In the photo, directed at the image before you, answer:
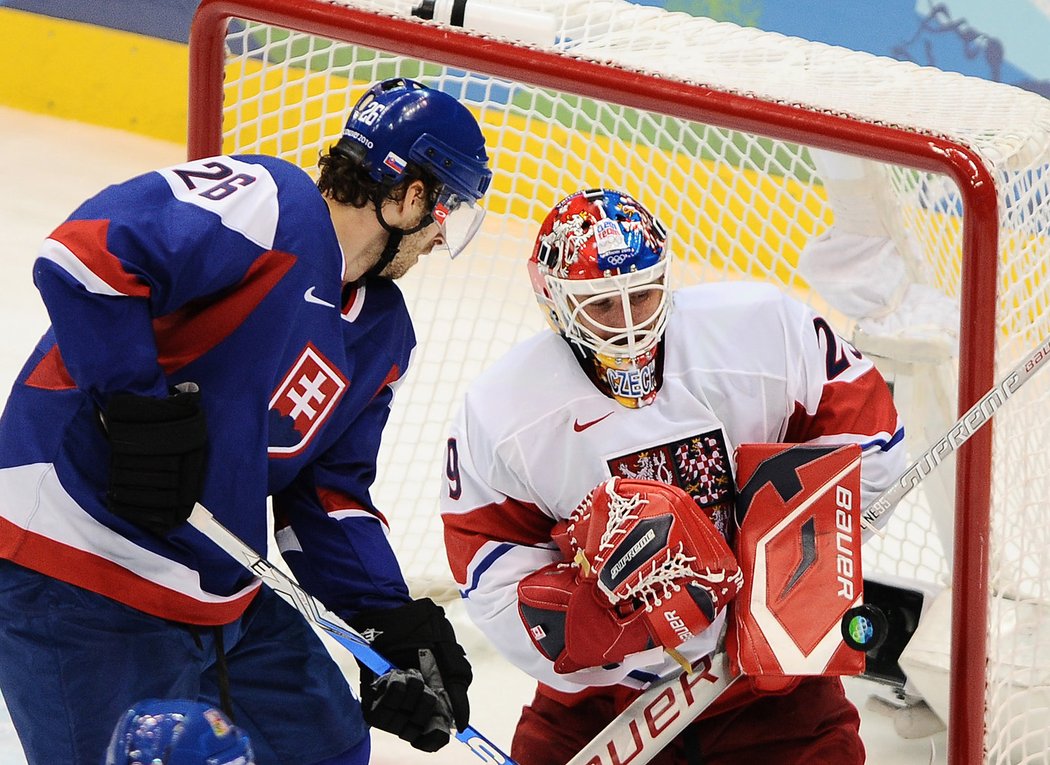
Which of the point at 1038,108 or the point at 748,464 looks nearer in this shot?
the point at 748,464

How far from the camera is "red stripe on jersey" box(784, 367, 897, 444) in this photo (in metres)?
1.99

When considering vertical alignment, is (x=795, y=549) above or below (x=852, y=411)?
below

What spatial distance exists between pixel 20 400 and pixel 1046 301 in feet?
5.12

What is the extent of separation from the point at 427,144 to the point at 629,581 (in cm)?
60

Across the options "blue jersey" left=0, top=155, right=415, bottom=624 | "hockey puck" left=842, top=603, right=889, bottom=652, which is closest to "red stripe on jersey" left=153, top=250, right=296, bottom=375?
"blue jersey" left=0, top=155, right=415, bottom=624

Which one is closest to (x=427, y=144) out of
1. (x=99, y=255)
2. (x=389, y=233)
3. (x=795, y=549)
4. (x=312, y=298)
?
(x=389, y=233)

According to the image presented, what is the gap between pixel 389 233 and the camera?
1.89 meters

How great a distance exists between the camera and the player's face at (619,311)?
1821mm

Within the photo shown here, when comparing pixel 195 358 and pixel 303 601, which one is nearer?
pixel 195 358

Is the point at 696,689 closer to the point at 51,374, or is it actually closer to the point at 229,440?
the point at 229,440

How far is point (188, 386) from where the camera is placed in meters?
1.66

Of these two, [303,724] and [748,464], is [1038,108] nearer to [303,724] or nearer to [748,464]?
[748,464]

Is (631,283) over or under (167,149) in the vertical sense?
over

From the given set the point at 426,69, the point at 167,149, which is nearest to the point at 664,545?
the point at 426,69
